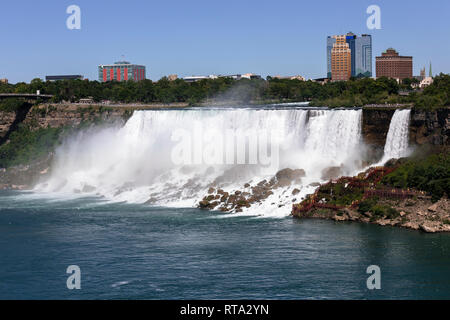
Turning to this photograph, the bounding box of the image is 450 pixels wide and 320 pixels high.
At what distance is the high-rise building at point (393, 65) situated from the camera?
612 ft

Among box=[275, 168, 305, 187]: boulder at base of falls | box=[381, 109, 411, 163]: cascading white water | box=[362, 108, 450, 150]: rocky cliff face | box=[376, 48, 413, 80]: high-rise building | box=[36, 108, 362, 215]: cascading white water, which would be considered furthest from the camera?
box=[376, 48, 413, 80]: high-rise building

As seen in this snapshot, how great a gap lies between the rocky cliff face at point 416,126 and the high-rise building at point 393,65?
5549 inches

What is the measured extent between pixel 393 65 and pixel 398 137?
145 meters

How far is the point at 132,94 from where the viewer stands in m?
95.7

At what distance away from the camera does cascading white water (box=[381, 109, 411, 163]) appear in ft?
154

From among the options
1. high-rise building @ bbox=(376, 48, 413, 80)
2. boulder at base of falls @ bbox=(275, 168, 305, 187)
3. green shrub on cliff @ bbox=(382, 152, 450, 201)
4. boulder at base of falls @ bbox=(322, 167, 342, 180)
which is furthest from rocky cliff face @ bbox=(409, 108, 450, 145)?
high-rise building @ bbox=(376, 48, 413, 80)

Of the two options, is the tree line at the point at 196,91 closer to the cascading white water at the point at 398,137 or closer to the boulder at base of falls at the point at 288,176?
the cascading white water at the point at 398,137

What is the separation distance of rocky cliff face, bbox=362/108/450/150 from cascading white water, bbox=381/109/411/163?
1.32ft

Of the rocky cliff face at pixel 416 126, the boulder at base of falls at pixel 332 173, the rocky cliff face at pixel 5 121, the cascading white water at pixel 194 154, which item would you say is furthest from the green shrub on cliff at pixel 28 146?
the rocky cliff face at pixel 416 126

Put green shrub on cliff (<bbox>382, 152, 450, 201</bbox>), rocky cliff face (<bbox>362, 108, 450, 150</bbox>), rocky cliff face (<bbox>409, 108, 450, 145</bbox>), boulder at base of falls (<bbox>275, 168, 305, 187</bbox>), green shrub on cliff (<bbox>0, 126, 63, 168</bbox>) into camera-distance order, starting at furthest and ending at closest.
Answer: green shrub on cliff (<bbox>0, 126, 63, 168</bbox>), boulder at base of falls (<bbox>275, 168, 305, 187</bbox>), rocky cliff face (<bbox>362, 108, 450, 150</bbox>), rocky cliff face (<bbox>409, 108, 450, 145</bbox>), green shrub on cliff (<bbox>382, 152, 450, 201</bbox>)

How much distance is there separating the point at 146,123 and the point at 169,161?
7.72 m

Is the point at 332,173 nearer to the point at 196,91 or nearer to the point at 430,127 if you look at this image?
the point at 430,127

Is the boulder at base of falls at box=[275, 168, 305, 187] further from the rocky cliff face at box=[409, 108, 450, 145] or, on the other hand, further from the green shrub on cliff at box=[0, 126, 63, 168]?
the green shrub on cliff at box=[0, 126, 63, 168]
